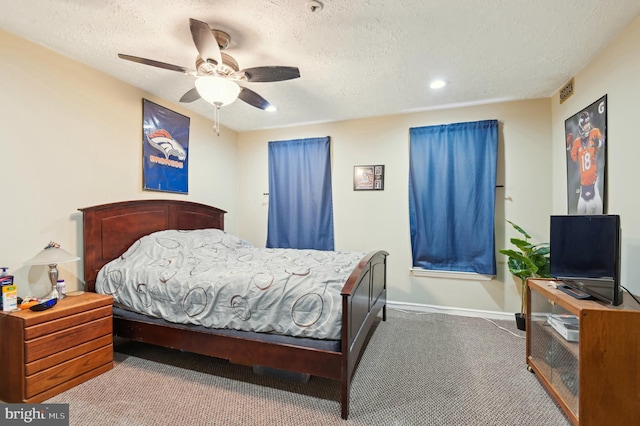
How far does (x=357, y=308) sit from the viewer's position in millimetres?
2002

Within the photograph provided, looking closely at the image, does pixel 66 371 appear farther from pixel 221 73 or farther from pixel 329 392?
pixel 221 73

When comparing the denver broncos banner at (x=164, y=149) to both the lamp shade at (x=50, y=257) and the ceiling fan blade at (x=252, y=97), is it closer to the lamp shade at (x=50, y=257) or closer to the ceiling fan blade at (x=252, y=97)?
the lamp shade at (x=50, y=257)

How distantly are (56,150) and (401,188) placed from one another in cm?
353

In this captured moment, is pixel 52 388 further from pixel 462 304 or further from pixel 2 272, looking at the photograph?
pixel 462 304

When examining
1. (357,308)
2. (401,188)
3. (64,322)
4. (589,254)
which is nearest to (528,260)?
(589,254)

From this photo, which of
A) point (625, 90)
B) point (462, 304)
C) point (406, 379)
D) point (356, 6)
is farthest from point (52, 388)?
point (625, 90)

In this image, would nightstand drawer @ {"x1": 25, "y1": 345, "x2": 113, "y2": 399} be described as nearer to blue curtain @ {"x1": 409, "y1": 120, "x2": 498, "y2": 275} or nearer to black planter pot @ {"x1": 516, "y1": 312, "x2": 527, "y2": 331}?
blue curtain @ {"x1": 409, "y1": 120, "x2": 498, "y2": 275}

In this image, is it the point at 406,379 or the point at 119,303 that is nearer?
the point at 406,379

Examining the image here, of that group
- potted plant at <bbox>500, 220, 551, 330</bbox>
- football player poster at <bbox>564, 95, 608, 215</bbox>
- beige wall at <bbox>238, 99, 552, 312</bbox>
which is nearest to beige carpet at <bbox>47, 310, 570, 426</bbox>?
potted plant at <bbox>500, 220, 551, 330</bbox>

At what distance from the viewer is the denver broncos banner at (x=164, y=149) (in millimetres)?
3057

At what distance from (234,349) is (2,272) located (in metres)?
1.68

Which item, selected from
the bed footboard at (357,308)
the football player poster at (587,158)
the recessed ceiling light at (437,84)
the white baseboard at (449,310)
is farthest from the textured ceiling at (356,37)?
the white baseboard at (449,310)

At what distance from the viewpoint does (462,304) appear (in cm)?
344

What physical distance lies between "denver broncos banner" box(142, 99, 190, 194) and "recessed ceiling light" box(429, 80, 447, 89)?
2902mm
